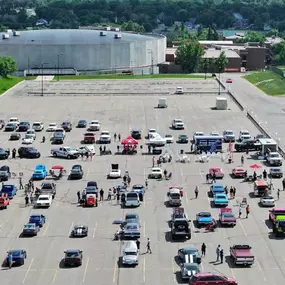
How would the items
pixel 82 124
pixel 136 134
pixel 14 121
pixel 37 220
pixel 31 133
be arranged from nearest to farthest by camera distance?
1. pixel 37 220
2. pixel 31 133
3. pixel 136 134
4. pixel 14 121
5. pixel 82 124

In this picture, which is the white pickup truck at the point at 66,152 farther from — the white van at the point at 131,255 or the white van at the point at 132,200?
the white van at the point at 131,255

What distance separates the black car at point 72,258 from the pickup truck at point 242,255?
6.75 m

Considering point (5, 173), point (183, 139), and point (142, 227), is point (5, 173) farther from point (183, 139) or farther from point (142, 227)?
point (183, 139)

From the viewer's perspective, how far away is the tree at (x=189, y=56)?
140m

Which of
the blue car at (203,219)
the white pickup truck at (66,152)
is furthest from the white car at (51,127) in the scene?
the blue car at (203,219)

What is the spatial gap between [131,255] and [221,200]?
456 inches

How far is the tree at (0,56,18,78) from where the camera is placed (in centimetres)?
12169

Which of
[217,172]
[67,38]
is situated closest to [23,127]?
A: [217,172]

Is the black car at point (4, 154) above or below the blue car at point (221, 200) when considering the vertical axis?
below

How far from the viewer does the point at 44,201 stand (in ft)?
165

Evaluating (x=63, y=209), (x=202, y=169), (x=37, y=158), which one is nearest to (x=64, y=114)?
(x=37, y=158)

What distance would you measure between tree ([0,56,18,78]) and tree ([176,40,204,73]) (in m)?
28.6

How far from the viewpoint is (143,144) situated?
7038 centimetres

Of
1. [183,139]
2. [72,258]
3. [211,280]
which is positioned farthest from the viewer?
[183,139]
